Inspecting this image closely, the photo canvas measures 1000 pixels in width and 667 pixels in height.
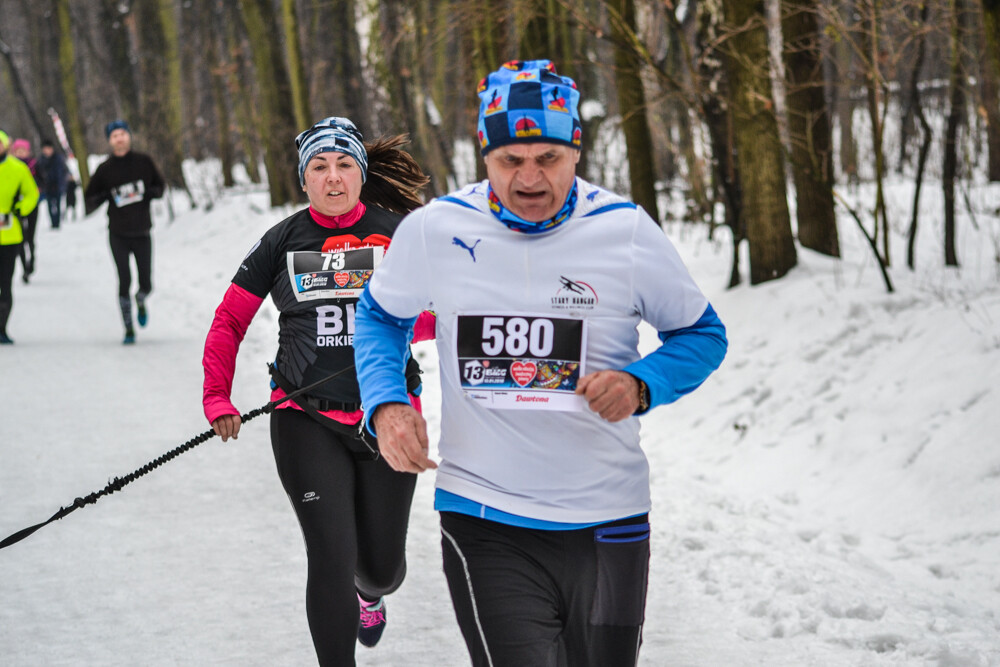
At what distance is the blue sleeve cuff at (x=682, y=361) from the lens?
2.40 metres

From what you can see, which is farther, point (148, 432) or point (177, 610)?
point (148, 432)

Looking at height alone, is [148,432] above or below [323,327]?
below

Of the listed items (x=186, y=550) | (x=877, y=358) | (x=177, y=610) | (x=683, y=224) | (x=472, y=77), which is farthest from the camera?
(x=683, y=224)

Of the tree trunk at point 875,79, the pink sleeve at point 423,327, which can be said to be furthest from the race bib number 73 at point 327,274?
the tree trunk at point 875,79

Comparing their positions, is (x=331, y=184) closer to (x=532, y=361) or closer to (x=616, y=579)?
(x=532, y=361)

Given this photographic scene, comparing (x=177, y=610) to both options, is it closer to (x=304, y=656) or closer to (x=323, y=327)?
(x=304, y=656)

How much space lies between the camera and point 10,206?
10672 millimetres

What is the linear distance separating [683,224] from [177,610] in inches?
482

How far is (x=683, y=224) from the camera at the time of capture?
15.9 m

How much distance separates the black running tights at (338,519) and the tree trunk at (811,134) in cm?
746

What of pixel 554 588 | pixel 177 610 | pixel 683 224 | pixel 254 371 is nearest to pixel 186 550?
pixel 177 610

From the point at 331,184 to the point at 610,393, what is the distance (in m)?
1.89

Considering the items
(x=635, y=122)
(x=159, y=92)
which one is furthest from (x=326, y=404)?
(x=159, y=92)

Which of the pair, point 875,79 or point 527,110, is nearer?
point 527,110
